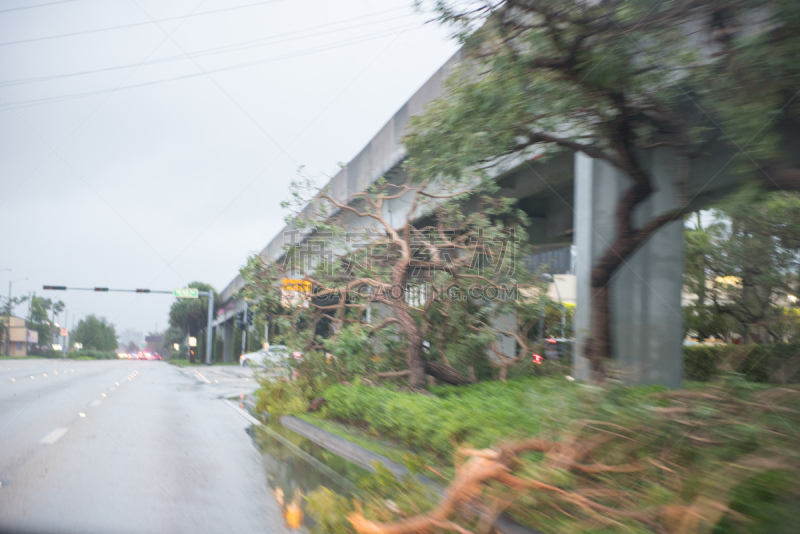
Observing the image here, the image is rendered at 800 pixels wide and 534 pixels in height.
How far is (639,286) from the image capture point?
10.1m

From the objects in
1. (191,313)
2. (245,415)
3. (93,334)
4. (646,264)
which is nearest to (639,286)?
(646,264)

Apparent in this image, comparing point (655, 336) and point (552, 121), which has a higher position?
point (552, 121)

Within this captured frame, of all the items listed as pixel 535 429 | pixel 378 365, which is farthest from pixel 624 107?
pixel 378 365

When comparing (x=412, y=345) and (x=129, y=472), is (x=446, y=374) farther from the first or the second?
(x=129, y=472)

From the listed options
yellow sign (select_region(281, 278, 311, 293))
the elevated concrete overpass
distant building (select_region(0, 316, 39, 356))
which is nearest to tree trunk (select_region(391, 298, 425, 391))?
yellow sign (select_region(281, 278, 311, 293))

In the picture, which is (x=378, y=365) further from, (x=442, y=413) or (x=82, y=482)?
(x=82, y=482)

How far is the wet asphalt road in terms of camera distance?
5.62 m

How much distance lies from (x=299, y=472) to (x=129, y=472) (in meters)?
2.10

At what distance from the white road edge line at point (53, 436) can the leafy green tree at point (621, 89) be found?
7.25 metres

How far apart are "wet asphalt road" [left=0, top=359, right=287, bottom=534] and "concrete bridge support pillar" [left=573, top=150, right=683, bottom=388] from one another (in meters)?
5.59

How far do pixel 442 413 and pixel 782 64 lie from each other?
17.1 ft

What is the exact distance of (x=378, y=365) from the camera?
12.6 m

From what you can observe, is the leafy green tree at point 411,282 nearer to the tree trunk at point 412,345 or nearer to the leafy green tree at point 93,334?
the tree trunk at point 412,345

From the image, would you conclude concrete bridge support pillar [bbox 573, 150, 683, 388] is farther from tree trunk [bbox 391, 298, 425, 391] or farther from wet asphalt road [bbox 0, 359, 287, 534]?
wet asphalt road [bbox 0, 359, 287, 534]
